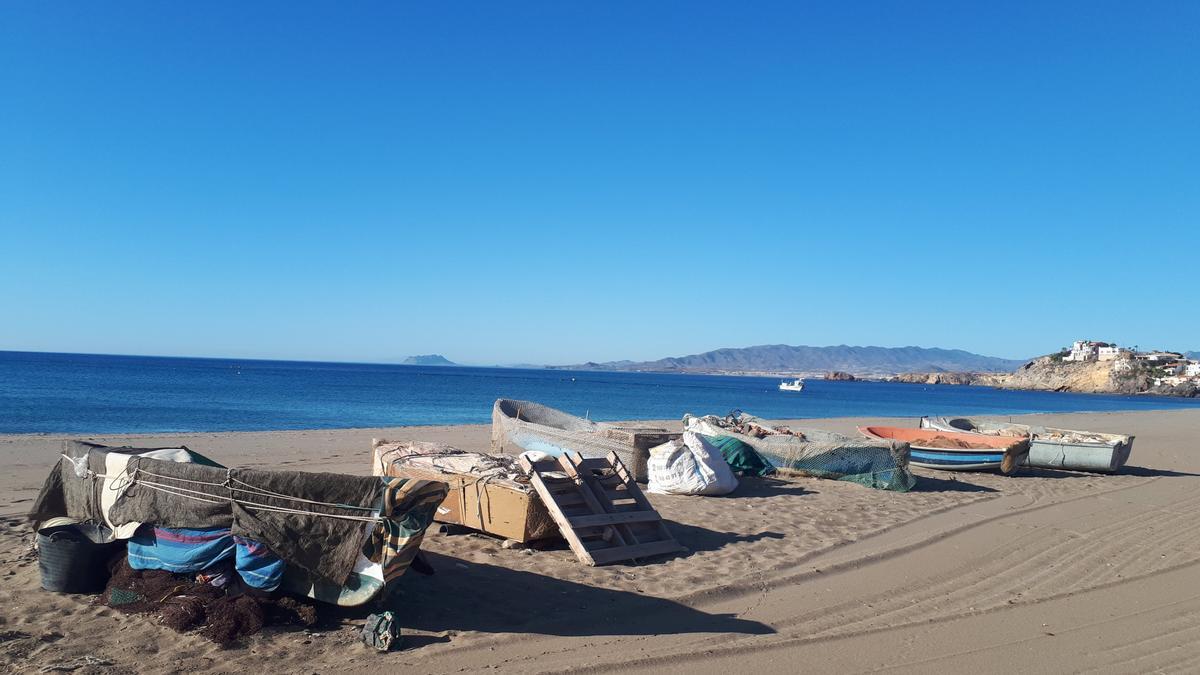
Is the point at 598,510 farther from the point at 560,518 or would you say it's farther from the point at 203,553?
the point at 203,553

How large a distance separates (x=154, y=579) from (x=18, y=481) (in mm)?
7986

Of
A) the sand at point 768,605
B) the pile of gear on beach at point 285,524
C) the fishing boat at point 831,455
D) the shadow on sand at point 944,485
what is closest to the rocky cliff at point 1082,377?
the shadow on sand at point 944,485

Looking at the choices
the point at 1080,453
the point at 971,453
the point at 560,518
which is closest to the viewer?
the point at 560,518

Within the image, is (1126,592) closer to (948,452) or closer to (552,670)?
(552,670)

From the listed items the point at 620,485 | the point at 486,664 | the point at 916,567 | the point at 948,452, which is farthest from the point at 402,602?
the point at 948,452

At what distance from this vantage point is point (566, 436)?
13.4 metres

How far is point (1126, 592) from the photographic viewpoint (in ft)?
22.5

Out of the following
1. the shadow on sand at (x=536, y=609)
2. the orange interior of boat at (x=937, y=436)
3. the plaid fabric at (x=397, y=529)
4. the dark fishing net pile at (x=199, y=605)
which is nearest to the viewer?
the dark fishing net pile at (x=199, y=605)

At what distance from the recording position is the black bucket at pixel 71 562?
18.7 ft

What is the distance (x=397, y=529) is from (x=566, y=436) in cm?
814

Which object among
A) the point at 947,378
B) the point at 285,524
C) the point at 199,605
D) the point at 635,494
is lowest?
the point at 199,605

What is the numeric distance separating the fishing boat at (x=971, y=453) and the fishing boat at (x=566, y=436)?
4.74m

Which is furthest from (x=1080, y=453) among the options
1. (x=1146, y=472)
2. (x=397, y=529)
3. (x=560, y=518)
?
(x=397, y=529)

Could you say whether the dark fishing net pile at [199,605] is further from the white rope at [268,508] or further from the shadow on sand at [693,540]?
the shadow on sand at [693,540]
